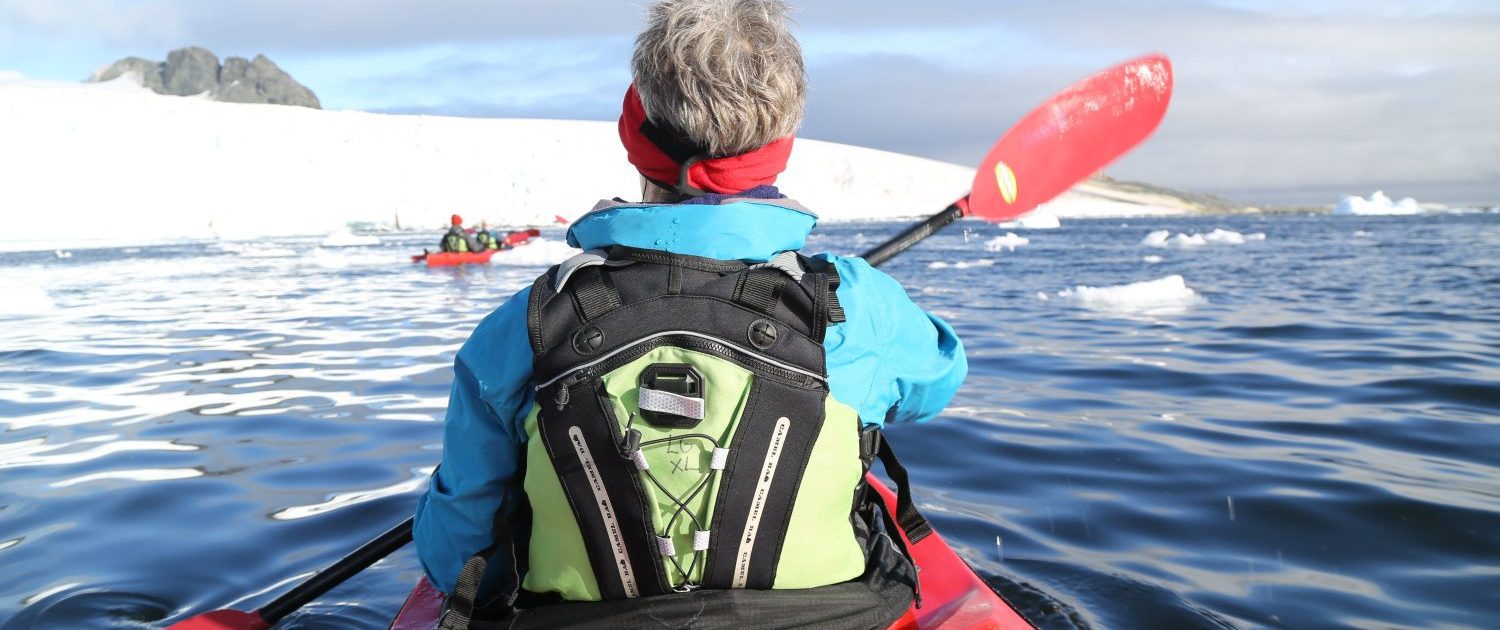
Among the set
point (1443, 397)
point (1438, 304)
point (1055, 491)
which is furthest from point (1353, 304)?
point (1055, 491)

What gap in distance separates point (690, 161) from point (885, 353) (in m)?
0.37

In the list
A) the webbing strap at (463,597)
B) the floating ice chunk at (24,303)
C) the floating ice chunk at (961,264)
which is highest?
the webbing strap at (463,597)

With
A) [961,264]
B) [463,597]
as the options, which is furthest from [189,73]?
[463,597]

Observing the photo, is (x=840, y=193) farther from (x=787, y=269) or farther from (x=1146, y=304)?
(x=787, y=269)

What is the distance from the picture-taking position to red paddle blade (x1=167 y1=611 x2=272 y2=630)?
2082 mm

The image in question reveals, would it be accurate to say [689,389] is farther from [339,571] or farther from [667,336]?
[339,571]

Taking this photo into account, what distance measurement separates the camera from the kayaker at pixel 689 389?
1.16m

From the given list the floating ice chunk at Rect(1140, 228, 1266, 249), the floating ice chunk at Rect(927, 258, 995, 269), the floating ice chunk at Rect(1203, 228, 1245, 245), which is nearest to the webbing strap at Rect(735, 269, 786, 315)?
the floating ice chunk at Rect(927, 258, 995, 269)

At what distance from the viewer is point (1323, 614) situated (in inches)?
87.0

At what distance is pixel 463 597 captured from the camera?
1.32 meters

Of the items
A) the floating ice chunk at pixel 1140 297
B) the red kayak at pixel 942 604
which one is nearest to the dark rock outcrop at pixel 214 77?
the floating ice chunk at pixel 1140 297

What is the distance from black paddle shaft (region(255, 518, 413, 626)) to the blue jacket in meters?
0.67

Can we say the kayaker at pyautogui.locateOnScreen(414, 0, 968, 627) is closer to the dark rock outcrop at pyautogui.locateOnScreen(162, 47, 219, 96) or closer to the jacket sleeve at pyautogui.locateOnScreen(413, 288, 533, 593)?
the jacket sleeve at pyautogui.locateOnScreen(413, 288, 533, 593)

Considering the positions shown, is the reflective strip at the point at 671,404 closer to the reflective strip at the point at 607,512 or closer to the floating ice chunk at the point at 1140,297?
the reflective strip at the point at 607,512
